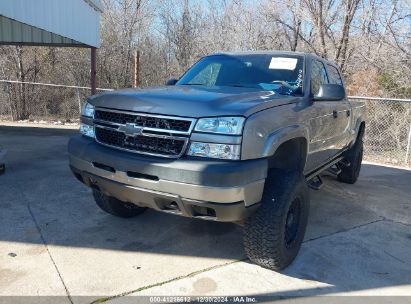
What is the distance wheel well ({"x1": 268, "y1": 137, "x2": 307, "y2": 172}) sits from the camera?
3.67 meters

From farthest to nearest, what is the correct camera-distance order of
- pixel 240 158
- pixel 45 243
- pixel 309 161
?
pixel 309 161 → pixel 45 243 → pixel 240 158

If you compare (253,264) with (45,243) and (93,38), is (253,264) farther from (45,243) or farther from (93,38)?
(93,38)

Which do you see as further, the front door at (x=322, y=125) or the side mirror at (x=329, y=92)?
the front door at (x=322, y=125)

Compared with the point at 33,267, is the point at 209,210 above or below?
above

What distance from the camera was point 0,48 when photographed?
17391 millimetres

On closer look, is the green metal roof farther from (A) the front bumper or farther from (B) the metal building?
(A) the front bumper

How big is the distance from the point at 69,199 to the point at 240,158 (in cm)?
301

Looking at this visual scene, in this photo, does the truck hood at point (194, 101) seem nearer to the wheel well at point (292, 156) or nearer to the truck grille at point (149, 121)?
the truck grille at point (149, 121)

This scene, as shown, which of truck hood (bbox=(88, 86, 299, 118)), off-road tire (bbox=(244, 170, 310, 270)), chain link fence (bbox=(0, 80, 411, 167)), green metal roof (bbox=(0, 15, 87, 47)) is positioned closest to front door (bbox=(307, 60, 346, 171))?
truck hood (bbox=(88, 86, 299, 118))

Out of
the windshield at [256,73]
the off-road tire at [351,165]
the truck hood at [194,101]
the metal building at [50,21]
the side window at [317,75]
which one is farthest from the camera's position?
the off-road tire at [351,165]

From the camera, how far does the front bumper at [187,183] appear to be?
2787mm

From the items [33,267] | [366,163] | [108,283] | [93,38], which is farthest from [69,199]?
[93,38]

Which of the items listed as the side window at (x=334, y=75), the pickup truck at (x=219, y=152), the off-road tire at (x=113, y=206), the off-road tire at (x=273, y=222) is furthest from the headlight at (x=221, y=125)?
the side window at (x=334, y=75)

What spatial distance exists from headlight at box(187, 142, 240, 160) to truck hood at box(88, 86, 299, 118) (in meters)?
0.22
